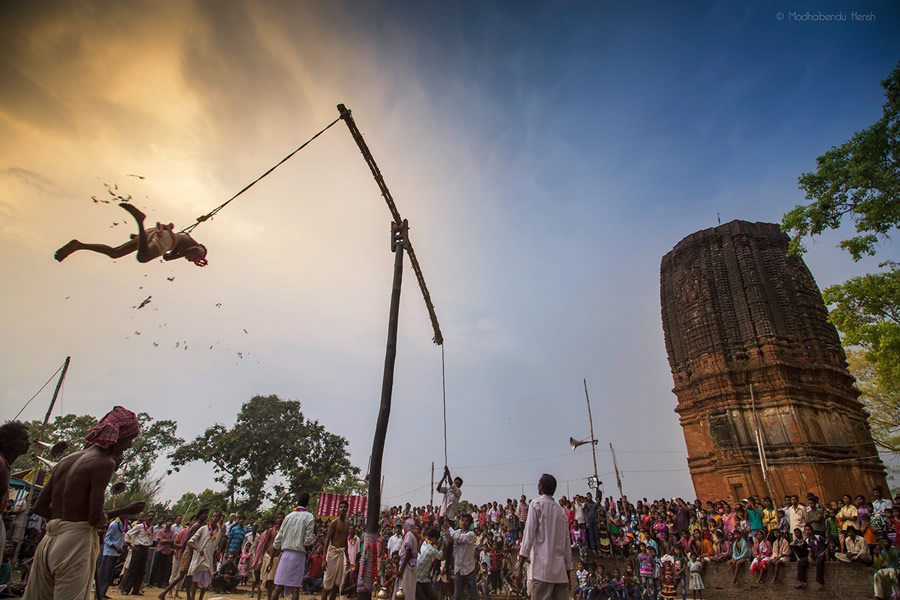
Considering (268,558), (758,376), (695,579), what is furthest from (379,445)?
(758,376)

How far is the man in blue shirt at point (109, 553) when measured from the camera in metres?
8.88

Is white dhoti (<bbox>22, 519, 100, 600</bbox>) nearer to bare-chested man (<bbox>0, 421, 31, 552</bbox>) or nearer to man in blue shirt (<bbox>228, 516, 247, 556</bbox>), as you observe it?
bare-chested man (<bbox>0, 421, 31, 552</bbox>)

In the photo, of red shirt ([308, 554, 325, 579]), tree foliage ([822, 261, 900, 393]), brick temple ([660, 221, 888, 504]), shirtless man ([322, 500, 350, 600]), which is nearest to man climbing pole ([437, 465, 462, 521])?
shirtless man ([322, 500, 350, 600])

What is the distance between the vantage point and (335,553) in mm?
8414

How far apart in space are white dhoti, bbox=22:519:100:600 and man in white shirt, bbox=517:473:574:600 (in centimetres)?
437

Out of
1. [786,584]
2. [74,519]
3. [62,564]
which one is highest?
[74,519]

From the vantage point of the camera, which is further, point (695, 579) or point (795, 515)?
point (695, 579)

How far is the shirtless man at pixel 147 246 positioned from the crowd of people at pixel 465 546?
2421 mm

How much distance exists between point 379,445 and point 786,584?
11496 millimetres

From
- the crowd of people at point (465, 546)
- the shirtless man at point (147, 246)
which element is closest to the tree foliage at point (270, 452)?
the crowd of people at point (465, 546)

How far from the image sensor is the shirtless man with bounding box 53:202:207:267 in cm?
547

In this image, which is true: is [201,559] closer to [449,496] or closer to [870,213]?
[449,496]

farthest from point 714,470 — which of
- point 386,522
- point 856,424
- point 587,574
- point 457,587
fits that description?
point 457,587

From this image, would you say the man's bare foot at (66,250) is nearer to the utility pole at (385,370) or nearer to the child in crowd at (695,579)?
the utility pole at (385,370)
